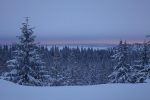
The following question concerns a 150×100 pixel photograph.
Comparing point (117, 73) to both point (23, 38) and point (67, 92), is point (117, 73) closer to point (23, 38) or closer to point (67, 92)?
point (23, 38)

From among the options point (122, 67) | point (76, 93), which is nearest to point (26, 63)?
point (122, 67)

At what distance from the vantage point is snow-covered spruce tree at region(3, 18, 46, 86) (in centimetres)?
1780

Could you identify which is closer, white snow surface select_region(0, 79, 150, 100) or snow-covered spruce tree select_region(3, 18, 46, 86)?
white snow surface select_region(0, 79, 150, 100)

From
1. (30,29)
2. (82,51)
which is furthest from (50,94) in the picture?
(82,51)

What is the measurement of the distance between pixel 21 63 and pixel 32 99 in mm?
10925

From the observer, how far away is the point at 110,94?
8.47 m

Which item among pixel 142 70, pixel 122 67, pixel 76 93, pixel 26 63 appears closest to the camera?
pixel 76 93

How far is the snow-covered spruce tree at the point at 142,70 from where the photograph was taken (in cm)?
2050

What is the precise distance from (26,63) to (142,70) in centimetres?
1095

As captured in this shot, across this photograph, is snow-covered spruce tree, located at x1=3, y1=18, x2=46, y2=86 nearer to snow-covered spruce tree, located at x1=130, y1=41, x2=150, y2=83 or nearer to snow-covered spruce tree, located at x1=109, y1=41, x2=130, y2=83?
snow-covered spruce tree, located at x1=109, y1=41, x2=130, y2=83

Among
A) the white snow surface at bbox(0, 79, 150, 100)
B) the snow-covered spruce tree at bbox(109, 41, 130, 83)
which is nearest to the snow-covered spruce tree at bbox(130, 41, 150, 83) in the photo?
the snow-covered spruce tree at bbox(109, 41, 130, 83)

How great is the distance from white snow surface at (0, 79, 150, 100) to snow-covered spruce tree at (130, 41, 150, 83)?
10.4 meters

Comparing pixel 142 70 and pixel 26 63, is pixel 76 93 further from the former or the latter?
pixel 142 70

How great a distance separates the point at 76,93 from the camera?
861 cm
